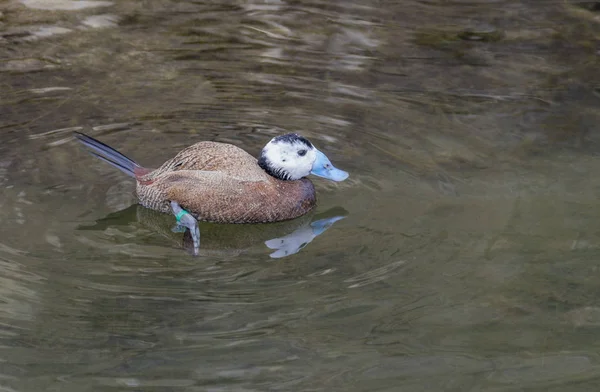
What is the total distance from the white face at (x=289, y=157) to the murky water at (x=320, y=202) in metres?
0.25

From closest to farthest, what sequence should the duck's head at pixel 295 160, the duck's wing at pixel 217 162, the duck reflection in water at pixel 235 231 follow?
the duck reflection in water at pixel 235 231
the duck's wing at pixel 217 162
the duck's head at pixel 295 160

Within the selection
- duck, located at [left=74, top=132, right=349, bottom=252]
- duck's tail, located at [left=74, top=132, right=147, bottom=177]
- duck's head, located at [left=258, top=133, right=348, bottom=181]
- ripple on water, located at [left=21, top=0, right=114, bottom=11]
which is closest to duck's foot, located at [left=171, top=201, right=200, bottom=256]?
duck, located at [left=74, top=132, right=349, bottom=252]

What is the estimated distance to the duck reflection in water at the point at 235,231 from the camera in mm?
5887

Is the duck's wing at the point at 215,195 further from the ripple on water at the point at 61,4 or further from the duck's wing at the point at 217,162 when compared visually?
the ripple on water at the point at 61,4

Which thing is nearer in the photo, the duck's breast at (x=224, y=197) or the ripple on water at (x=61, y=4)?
the duck's breast at (x=224, y=197)

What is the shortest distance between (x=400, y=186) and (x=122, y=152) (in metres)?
1.84

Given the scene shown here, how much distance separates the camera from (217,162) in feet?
20.7

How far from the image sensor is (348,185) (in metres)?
6.57

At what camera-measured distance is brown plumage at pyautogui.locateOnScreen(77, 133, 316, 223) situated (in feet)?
20.4

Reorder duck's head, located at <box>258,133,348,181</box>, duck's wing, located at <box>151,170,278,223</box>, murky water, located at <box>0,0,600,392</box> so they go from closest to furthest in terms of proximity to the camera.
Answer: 1. murky water, located at <box>0,0,600,392</box>
2. duck's wing, located at <box>151,170,278,223</box>
3. duck's head, located at <box>258,133,348,181</box>

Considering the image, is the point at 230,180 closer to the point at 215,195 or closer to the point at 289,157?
the point at 215,195

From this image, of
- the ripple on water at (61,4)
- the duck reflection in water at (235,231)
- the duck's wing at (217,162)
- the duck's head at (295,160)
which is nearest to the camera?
the duck reflection in water at (235,231)

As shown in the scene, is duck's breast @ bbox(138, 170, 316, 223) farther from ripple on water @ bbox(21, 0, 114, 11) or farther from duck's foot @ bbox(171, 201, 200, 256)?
ripple on water @ bbox(21, 0, 114, 11)

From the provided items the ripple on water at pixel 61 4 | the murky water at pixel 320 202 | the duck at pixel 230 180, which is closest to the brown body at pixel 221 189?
the duck at pixel 230 180
